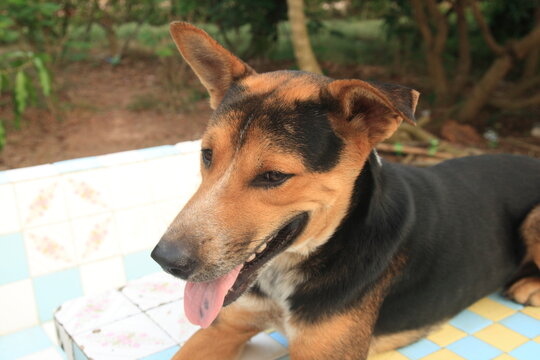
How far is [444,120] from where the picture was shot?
8039 mm

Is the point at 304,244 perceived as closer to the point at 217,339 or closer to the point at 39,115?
the point at 217,339

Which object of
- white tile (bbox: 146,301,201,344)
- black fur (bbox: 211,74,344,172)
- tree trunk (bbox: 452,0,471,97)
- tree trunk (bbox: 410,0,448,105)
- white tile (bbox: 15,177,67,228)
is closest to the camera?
black fur (bbox: 211,74,344,172)

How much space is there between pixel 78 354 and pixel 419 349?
188 centimetres

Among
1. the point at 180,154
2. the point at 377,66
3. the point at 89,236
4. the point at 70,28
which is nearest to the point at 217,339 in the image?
the point at 89,236

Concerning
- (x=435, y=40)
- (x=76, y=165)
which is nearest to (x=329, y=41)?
(x=435, y=40)

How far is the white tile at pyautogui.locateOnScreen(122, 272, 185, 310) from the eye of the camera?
3570 mm

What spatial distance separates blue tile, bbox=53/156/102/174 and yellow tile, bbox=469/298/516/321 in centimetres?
272

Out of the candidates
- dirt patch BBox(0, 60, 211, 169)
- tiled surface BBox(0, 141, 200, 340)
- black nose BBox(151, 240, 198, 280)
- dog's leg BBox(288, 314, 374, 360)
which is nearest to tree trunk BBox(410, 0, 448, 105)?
dirt patch BBox(0, 60, 211, 169)

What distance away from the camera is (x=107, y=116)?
8344mm

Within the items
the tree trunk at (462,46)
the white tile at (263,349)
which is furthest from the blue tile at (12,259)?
the tree trunk at (462,46)

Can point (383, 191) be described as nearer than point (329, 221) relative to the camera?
No

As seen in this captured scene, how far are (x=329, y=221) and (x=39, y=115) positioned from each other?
6.83 m

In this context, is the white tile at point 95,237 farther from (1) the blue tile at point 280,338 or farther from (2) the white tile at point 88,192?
(1) the blue tile at point 280,338

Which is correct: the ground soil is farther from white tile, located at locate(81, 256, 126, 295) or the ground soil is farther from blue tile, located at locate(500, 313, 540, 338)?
blue tile, located at locate(500, 313, 540, 338)
